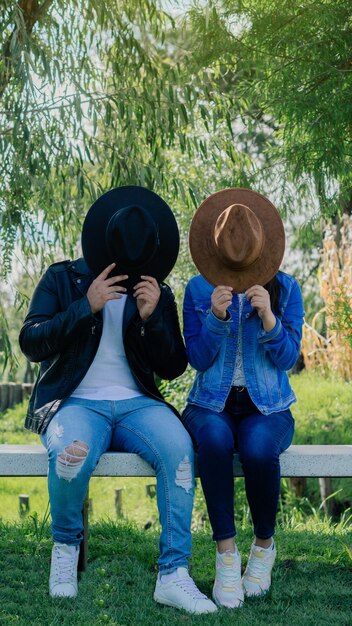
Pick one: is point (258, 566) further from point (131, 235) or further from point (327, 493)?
point (327, 493)

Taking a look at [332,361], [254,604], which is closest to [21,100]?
[254,604]

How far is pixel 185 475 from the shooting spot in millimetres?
2996

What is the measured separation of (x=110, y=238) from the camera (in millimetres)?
3186

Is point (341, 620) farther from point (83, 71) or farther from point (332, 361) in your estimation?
point (332, 361)

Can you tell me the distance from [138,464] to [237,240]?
884 mm

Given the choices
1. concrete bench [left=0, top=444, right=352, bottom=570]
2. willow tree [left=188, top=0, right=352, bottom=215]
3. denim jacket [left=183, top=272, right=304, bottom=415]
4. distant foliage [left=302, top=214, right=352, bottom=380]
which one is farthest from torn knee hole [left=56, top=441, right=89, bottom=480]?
distant foliage [left=302, top=214, right=352, bottom=380]

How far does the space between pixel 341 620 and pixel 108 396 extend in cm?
114

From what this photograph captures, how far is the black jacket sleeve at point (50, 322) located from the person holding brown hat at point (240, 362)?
0.43 meters

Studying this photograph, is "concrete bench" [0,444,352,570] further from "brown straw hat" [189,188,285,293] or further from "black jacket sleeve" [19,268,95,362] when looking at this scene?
"brown straw hat" [189,188,285,293]

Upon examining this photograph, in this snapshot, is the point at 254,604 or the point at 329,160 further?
the point at 329,160

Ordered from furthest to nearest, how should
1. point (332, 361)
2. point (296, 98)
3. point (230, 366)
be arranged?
1. point (332, 361)
2. point (296, 98)
3. point (230, 366)

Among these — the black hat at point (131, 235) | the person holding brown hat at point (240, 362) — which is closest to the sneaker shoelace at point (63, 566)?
the person holding brown hat at point (240, 362)

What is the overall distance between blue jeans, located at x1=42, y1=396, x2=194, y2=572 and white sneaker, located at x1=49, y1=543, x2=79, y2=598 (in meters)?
0.03

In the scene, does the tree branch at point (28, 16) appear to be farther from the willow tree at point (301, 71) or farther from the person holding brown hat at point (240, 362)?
the person holding brown hat at point (240, 362)
